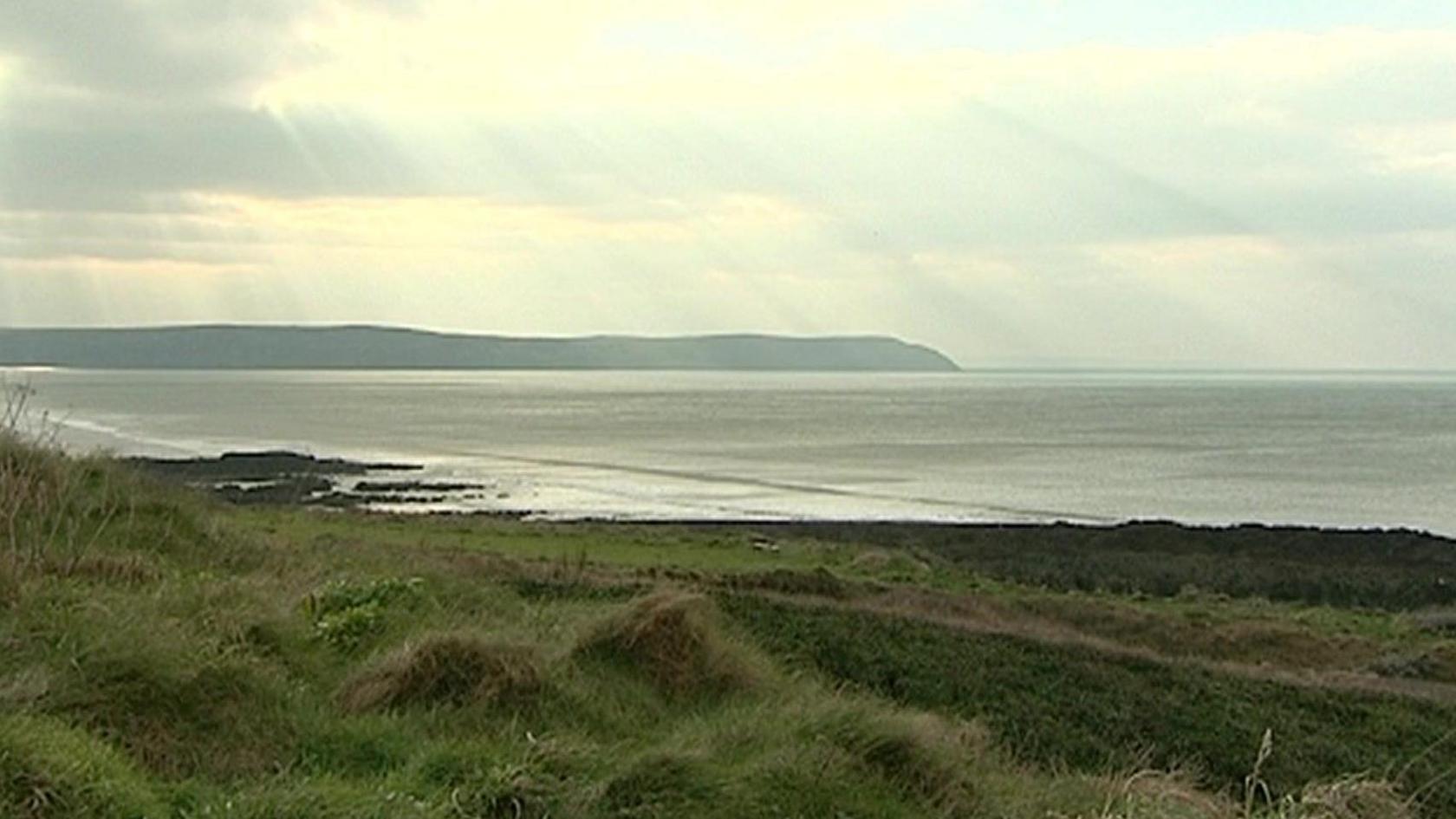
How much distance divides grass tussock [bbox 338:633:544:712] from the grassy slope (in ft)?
0.06

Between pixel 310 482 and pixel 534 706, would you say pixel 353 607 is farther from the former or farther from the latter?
pixel 310 482

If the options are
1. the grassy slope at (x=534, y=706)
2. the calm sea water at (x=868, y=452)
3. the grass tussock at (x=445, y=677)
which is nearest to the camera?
the grassy slope at (x=534, y=706)

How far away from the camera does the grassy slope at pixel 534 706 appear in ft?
18.6

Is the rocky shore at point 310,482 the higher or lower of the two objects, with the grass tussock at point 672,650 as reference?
lower

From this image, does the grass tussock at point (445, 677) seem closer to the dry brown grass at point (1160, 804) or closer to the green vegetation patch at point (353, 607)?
the green vegetation patch at point (353, 607)

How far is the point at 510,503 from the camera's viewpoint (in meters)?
53.1

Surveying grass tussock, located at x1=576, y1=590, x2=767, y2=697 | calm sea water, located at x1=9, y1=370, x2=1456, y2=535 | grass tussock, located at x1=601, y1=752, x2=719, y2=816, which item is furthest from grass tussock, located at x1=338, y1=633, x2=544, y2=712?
calm sea water, located at x1=9, y1=370, x2=1456, y2=535

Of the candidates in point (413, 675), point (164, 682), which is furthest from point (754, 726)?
point (164, 682)

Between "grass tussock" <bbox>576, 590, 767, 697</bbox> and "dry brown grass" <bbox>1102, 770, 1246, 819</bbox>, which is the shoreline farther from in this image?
"dry brown grass" <bbox>1102, 770, 1246, 819</bbox>

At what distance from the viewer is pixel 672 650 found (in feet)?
28.6

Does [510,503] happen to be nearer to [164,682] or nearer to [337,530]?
[337,530]

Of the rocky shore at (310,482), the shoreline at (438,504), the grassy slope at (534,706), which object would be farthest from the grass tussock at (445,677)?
the rocky shore at (310,482)

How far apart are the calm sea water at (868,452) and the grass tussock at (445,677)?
926 centimetres

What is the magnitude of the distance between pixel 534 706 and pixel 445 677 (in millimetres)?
491
